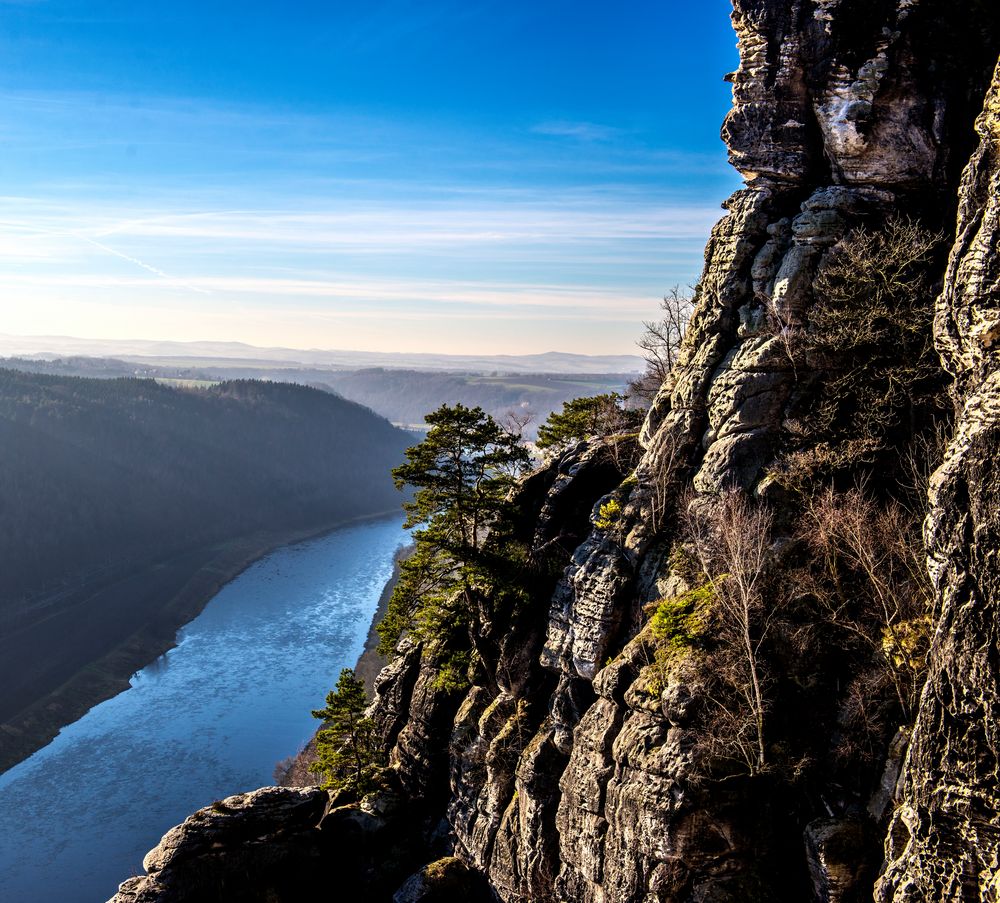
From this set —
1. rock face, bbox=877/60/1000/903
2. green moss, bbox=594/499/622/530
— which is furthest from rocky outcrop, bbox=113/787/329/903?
rock face, bbox=877/60/1000/903

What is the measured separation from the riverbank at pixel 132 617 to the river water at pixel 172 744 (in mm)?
1866

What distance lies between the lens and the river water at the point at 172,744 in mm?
48000

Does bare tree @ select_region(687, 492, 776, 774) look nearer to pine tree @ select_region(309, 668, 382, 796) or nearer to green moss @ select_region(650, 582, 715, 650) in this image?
green moss @ select_region(650, 582, 715, 650)

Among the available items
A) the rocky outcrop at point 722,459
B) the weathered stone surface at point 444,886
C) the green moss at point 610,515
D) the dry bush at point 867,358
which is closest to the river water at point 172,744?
the weathered stone surface at point 444,886

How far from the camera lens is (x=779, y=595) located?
67.3 feet

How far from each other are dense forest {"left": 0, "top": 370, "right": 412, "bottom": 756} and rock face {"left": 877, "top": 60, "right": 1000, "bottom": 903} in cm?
7588

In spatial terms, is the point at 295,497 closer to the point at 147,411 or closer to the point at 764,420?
the point at 147,411

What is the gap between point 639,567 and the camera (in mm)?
24953

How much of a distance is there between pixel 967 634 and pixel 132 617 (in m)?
99.6

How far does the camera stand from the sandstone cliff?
1400cm

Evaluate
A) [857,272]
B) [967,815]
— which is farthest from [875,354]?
[967,815]

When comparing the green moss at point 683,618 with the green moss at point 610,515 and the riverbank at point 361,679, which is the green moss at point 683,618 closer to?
the green moss at point 610,515

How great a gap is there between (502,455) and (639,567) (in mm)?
8190

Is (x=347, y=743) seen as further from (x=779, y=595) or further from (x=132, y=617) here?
(x=132, y=617)
